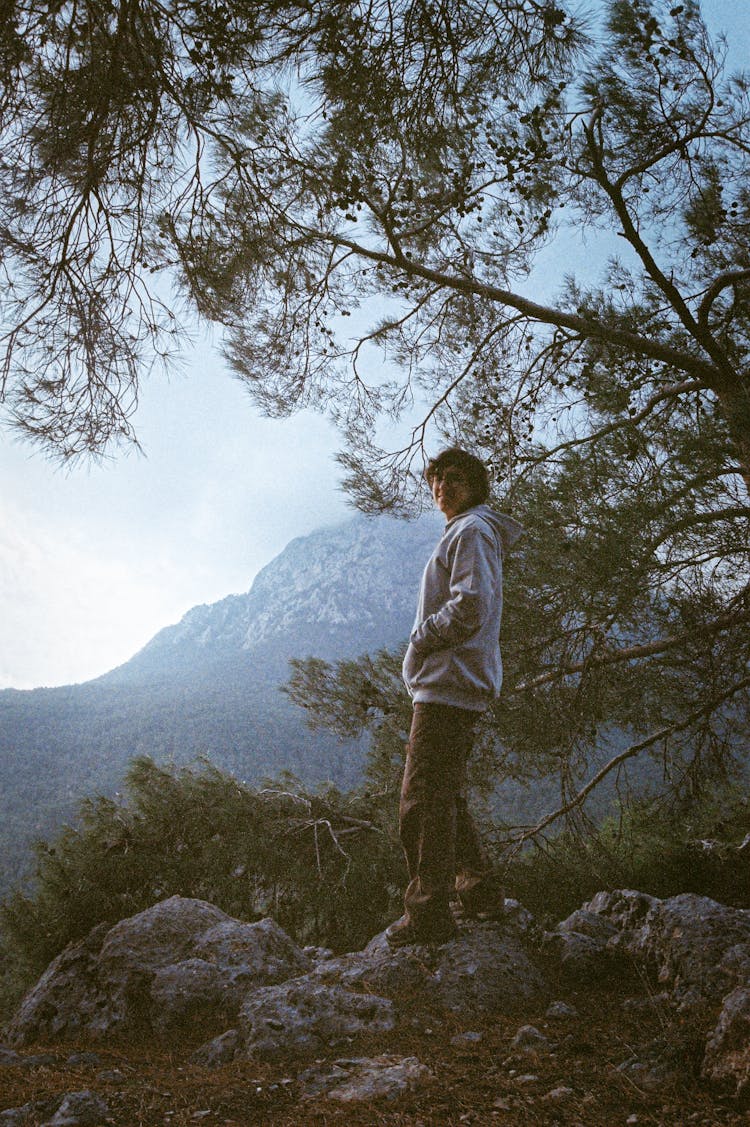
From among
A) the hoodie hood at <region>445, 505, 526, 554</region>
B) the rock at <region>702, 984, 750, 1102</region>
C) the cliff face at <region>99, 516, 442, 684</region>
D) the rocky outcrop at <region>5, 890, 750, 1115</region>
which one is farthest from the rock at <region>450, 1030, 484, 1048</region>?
the cliff face at <region>99, 516, 442, 684</region>

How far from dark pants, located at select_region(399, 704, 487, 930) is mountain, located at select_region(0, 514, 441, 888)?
200cm

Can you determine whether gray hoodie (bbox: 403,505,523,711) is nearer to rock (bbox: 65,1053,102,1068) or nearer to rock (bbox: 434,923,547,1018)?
rock (bbox: 434,923,547,1018)

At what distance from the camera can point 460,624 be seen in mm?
1726

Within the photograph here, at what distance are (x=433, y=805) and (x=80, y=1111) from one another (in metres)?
0.98

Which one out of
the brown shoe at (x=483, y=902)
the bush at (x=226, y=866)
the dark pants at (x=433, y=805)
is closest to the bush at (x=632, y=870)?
the bush at (x=226, y=866)

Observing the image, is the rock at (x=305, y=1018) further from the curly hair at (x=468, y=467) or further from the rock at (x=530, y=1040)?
the curly hair at (x=468, y=467)

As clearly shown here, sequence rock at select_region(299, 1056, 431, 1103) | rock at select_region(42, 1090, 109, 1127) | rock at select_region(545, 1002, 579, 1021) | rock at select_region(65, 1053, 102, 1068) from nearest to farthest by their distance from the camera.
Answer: rock at select_region(42, 1090, 109, 1127)
rock at select_region(299, 1056, 431, 1103)
rock at select_region(65, 1053, 102, 1068)
rock at select_region(545, 1002, 579, 1021)

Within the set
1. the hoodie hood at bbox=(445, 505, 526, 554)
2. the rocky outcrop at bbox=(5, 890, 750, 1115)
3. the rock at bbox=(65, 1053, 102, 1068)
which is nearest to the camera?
the rocky outcrop at bbox=(5, 890, 750, 1115)

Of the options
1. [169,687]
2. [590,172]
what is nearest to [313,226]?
[590,172]

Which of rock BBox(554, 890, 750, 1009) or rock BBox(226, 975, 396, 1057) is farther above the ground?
rock BBox(226, 975, 396, 1057)

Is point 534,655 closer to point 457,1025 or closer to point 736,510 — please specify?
point 736,510

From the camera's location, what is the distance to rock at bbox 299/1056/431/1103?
3.95ft

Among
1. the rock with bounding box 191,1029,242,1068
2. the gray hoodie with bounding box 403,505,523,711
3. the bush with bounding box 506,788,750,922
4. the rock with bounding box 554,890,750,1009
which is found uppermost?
the gray hoodie with bounding box 403,505,523,711

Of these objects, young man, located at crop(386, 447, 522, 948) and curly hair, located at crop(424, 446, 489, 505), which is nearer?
young man, located at crop(386, 447, 522, 948)
